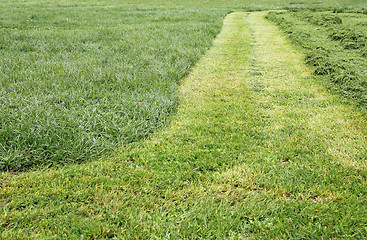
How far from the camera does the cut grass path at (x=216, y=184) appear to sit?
2.02 meters

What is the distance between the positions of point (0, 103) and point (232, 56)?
6.41 m

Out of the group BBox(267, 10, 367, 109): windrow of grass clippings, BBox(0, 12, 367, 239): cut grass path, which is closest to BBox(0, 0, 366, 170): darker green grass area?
BBox(0, 12, 367, 239): cut grass path

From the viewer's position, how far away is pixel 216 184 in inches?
99.3

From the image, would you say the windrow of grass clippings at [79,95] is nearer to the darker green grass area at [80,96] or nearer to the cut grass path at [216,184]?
the darker green grass area at [80,96]

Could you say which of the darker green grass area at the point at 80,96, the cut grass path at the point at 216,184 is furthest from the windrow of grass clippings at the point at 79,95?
the cut grass path at the point at 216,184

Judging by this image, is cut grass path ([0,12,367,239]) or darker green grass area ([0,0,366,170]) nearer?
cut grass path ([0,12,367,239])

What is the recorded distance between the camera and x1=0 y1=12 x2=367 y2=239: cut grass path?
202 cm

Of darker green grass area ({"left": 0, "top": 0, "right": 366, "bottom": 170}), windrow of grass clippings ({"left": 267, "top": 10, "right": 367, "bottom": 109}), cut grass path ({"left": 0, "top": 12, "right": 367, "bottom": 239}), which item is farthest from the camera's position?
windrow of grass clippings ({"left": 267, "top": 10, "right": 367, "bottom": 109})

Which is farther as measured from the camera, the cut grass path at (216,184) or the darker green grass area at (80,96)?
the darker green grass area at (80,96)

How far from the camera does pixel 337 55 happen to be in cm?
711

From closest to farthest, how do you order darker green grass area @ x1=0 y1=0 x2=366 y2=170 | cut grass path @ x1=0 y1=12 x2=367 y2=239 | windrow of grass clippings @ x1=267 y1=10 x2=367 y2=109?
1. cut grass path @ x1=0 y1=12 x2=367 y2=239
2. darker green grass area @ x1=0 y1=0 x2=366 y2=170
3. windrow of grass clippings @ x1=267 y1=10 x2=367 y2=109

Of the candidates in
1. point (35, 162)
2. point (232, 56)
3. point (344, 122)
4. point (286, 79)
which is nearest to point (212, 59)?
point (232, 56)

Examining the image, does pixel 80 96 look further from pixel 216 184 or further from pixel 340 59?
pixel 340 59

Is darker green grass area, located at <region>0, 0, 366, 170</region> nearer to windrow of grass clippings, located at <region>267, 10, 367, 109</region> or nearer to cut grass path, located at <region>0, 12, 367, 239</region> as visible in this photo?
cut grass path, located at <region>0, 12, 367, 239</region>
